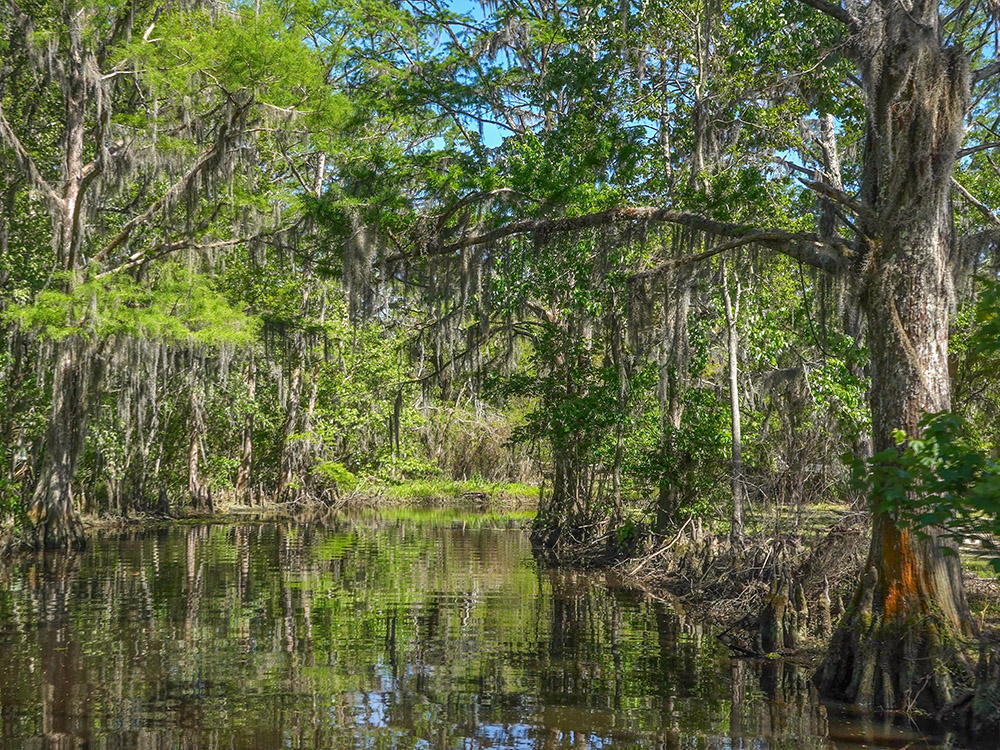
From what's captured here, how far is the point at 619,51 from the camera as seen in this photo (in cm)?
1245

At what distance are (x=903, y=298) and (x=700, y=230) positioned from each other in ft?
6.70

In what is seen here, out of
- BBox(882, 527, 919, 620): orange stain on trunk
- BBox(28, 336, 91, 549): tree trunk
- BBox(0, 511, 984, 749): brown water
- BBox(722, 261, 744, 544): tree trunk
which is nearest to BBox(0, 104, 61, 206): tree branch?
BBox(28, 336, 91, 549): tree trunk

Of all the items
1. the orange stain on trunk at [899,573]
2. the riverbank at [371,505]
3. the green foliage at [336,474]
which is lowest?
the riverbank at [371,505]

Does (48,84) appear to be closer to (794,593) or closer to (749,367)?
(749,367)

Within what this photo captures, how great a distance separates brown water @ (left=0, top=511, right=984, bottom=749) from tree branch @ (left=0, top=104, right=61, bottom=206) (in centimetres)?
644

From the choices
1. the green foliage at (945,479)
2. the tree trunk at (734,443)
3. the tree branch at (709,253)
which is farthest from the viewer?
the tree trunk at (734,443)

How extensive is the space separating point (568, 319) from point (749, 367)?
310cm

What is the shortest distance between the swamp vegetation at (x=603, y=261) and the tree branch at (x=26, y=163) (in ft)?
0.22

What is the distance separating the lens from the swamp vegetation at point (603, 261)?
6598 millimetres

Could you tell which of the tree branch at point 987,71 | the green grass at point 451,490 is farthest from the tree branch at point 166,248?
the tree branch at point 987,71

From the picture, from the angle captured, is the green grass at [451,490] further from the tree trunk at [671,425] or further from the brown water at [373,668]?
the brown water at [373,668]

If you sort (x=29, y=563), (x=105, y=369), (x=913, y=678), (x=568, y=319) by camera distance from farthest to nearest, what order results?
(x=105, y=369), (x=568, y=319), (x=29, y=563), (x=913, y=678)

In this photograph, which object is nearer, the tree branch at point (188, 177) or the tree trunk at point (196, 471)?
the tree branch at point (188, 177)

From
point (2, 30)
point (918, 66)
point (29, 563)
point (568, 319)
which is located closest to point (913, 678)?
point (918, 66)
